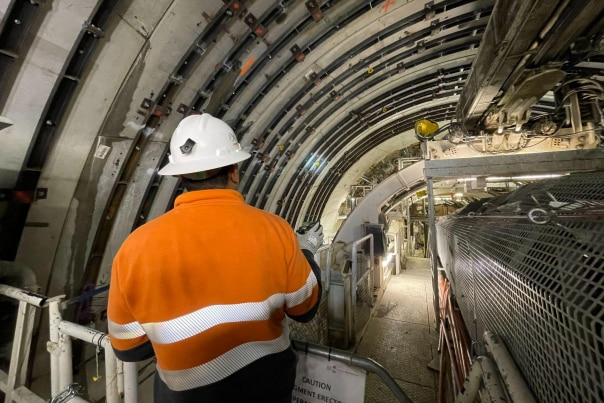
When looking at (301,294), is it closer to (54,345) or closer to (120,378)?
(120,378)

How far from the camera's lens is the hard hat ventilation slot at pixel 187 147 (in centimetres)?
135

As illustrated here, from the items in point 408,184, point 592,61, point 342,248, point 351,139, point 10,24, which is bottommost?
point 342,248

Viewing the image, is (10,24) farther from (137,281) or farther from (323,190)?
(323,190)

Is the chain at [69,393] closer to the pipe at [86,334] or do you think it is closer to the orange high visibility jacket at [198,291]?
the pipe at [86,334]

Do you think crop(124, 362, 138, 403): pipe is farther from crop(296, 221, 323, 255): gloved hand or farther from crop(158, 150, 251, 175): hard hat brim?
crop(296, 221, 323, 255): gloved hand

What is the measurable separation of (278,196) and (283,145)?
1.66 meters

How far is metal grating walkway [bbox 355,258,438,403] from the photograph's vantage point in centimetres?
325

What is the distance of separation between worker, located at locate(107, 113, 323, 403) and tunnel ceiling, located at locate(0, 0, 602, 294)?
8.90ft

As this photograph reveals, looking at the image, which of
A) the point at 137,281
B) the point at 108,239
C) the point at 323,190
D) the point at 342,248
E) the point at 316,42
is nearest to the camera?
the point at 137,281

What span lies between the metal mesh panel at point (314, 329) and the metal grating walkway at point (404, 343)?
0.76 metres

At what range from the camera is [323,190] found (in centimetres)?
969

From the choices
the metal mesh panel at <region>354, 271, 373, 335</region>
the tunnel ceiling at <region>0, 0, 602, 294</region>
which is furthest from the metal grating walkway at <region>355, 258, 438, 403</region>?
the tunnel ceiling at <region>0, 0, 602, 294</region>

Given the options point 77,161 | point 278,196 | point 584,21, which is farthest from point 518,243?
point 278,196

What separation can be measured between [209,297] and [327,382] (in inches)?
39.6
